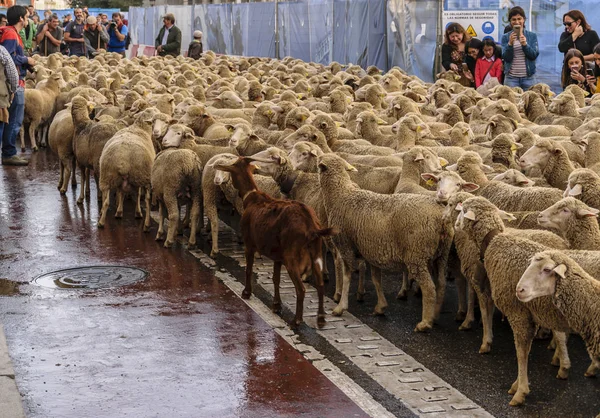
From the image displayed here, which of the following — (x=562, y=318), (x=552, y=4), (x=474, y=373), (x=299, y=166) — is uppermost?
(x=552, y=4)

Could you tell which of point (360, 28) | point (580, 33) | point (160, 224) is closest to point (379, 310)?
point (160, 224)

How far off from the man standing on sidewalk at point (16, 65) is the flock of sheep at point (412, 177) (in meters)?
1.05

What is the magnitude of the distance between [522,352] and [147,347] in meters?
2.77

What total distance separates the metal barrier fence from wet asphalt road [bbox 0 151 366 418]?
9.30 metres

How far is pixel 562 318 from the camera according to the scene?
6223 millimetres

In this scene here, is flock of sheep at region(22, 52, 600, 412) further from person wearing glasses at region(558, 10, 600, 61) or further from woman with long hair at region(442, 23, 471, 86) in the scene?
person wearing glasses at region(558, 10, 600, 61)

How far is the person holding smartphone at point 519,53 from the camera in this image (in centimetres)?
1577

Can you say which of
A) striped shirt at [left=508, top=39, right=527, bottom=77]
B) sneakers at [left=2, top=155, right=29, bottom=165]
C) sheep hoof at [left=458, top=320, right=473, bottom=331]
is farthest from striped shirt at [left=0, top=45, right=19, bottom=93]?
sheep hoof at [left=458, top=320, right=473, bottom=331]

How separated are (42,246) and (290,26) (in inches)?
758

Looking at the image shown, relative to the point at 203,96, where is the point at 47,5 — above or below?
above

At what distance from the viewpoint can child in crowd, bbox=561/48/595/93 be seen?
14946 millimetres

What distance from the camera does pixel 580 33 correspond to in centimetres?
1551

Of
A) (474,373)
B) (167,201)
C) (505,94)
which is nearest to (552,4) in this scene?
(505,94)

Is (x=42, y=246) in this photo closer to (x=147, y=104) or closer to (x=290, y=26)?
(x=147, y=104)
